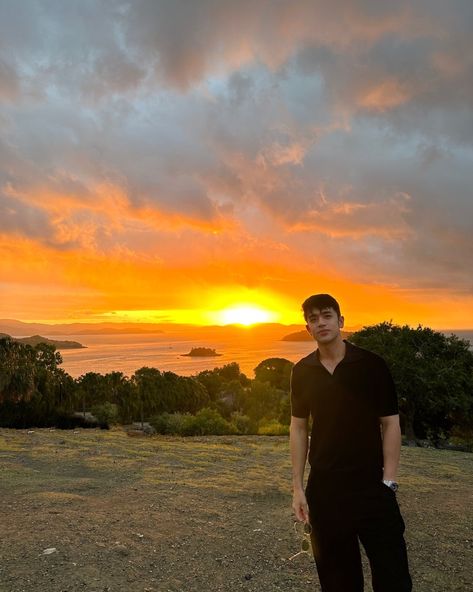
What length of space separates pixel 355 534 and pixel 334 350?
4.38 feet

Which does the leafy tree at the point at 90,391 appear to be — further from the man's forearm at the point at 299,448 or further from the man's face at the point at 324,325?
the man's face at the point at 324,325

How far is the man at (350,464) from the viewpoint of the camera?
10.3ft

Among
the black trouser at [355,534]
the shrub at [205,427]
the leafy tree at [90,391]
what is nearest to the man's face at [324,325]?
the black trouser at [355,534]

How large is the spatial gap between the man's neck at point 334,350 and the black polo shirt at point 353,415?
0.23 feet

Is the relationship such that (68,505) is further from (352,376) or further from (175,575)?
(352,376)

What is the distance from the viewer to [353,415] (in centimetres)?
329

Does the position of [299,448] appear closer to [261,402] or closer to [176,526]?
[176,526]

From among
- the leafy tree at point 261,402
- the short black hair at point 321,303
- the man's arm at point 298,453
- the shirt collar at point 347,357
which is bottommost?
the leafy tree at point 261,402

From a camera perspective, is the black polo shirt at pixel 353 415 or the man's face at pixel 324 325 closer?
the black polo shirt at pixel 353 415

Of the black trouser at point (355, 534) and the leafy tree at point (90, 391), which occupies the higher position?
the black trouser at point (355, 534)

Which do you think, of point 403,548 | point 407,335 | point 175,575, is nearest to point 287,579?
point 175,575

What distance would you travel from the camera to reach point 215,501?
8734 millimetres

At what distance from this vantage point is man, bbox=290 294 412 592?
3.13 metres

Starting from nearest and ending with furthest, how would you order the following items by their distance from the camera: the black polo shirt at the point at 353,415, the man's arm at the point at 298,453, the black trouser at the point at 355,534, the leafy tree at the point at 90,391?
the black trouser at the point at 355,534 < the black polo shirt at the point at 353,415 < the man's arm at the point at 298,453 < the leafy tree at the point at 90,391
